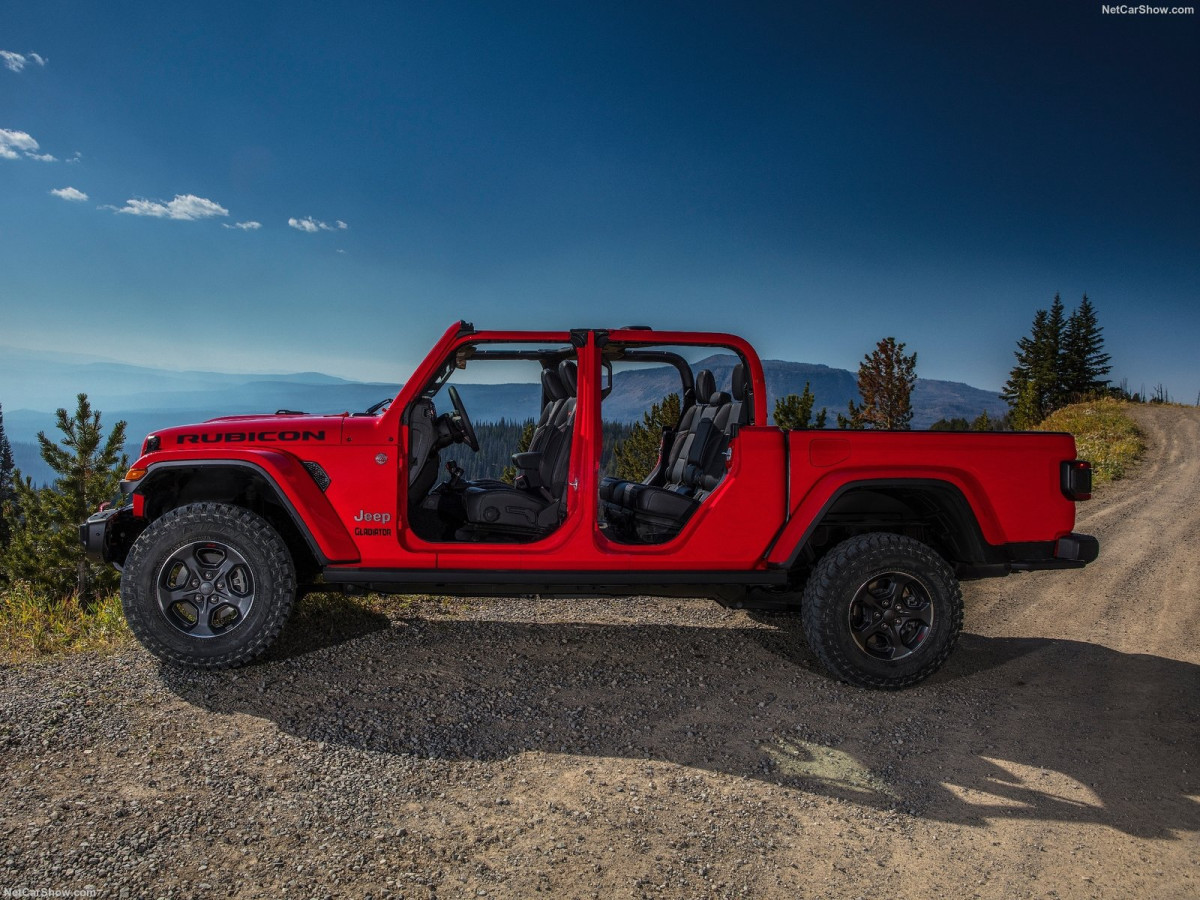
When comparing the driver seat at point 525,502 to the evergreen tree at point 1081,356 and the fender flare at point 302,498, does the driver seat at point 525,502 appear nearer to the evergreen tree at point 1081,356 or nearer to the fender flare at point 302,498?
the fender flare at point 302,498

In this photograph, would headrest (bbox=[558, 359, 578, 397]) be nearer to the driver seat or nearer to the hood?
the driver seat

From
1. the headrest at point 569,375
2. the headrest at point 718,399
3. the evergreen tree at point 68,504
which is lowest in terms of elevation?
the evergreen tree at point 68,504

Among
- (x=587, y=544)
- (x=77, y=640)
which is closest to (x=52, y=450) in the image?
(x=77, y=640)

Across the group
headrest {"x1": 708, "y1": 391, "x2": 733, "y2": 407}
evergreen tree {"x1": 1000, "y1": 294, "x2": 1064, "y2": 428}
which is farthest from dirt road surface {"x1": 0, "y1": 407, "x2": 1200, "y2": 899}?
evergreen tree {"x1": 1000, "y1": 294, "x2": 1064, "y2": 428}

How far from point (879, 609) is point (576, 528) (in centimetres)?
191

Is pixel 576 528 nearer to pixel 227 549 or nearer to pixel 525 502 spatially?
pixel 525 502

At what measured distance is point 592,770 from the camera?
142 inches

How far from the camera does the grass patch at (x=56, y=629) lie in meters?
5.31

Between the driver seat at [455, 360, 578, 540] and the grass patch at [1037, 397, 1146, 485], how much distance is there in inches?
556

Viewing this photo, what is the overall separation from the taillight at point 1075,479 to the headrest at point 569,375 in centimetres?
314

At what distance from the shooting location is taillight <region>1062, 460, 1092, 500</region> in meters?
4.70

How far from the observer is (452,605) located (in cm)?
651

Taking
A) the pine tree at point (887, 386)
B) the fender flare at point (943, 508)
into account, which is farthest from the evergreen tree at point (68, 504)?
the pine tree at point (887, 386)

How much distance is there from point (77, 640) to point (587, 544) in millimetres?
3961
